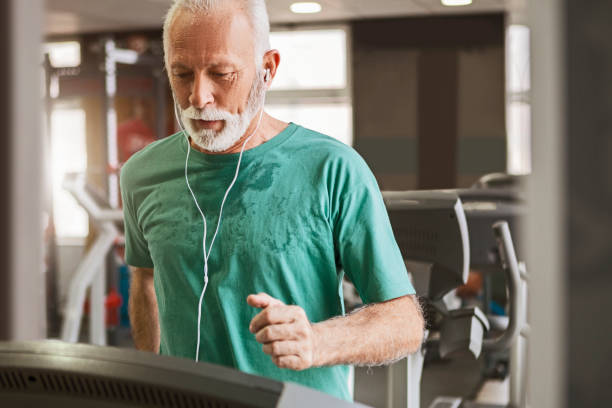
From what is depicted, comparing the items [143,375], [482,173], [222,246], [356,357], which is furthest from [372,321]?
[482,173]

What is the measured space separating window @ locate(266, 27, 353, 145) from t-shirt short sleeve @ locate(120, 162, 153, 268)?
0.88 ft

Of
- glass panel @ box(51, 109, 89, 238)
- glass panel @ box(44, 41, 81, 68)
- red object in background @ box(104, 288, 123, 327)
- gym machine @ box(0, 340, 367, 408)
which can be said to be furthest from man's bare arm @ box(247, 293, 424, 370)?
glass panel @ box(44, 41, 81, 68)

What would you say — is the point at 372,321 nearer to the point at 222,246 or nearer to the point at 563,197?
the point at 222,246

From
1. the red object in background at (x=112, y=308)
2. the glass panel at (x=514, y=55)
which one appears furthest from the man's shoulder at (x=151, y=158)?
the red object in background at (x=112, y=308)

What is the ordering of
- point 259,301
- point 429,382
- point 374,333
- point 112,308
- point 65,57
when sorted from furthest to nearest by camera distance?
1. point 65,57
2. point 112,308
3. point 429,382
4. point 374,333
5. point 259,301

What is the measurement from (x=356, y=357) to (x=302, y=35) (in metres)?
0.48

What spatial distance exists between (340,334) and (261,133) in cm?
31

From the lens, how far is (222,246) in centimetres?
97

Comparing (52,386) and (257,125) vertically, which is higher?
(257,125)

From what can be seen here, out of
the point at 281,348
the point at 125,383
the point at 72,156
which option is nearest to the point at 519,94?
the point at 281,348

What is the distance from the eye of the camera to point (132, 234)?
3.57 feet

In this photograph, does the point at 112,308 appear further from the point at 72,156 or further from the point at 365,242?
the point at 365,242

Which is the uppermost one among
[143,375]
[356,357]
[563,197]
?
[563,197]

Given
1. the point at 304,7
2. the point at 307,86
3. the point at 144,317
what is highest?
the point at 304,7
